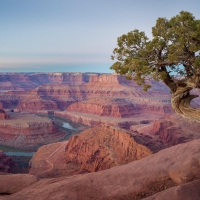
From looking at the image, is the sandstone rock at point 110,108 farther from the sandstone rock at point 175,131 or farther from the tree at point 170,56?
the tree at point 170,56

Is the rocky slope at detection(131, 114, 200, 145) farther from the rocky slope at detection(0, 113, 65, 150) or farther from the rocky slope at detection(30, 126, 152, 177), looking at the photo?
the rocky slope at detection(0, 113, 65, 150)

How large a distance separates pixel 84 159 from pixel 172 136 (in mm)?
20965

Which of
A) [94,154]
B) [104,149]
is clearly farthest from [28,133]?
[104,149]

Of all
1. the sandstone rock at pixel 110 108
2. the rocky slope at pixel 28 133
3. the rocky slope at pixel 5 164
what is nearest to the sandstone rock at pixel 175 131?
the rocky slope at pixel 28 133

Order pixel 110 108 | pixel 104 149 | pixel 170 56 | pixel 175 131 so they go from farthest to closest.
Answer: pixel 110 108, pixel 175 131, pixel 104 149, pixel 170 56

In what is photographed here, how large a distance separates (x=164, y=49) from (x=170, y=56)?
4.36 feet

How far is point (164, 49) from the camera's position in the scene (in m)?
10.3

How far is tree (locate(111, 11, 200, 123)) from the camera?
359 inches

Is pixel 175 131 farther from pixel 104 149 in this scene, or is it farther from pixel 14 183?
pixel 14 183

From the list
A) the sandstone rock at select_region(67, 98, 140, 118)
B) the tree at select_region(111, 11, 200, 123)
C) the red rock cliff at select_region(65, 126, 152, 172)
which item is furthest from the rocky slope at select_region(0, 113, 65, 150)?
the tree at select_region(111, 11, 200, 123)

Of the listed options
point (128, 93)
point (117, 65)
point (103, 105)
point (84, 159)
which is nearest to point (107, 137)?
point (84, 159)

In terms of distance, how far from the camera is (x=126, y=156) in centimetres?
2900

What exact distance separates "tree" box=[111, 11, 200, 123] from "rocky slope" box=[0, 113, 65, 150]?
152 ft

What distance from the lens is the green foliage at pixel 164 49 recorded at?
9.11 m
